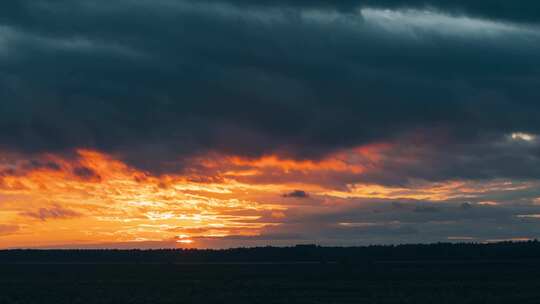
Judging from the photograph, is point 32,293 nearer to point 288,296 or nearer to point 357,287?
point 288,296

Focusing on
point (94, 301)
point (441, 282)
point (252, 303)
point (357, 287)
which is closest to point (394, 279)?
point (441, 282)

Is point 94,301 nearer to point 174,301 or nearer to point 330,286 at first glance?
point 174,301

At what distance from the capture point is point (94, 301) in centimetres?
6294

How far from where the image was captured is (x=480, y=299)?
62.0m

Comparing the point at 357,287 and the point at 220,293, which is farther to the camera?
the point at 357,287

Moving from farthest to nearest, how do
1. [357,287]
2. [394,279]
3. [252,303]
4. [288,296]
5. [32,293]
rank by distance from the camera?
[394,279]
[357,287]
[32,293]
[288,296]
[252,303]

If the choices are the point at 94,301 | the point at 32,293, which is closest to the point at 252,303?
the point at 94,301

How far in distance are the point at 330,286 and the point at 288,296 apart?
1506 cm

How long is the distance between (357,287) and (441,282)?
11.7 metres

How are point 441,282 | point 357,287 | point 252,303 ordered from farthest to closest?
point 441,282, point 357,287, point 252,303

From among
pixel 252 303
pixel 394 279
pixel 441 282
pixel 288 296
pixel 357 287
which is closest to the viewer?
pixel 252 303

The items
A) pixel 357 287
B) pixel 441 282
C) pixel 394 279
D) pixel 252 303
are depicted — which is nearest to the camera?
pixel 252 303

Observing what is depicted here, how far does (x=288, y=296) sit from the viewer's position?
6675 centimetres

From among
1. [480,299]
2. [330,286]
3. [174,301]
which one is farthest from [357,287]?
[174,301]
